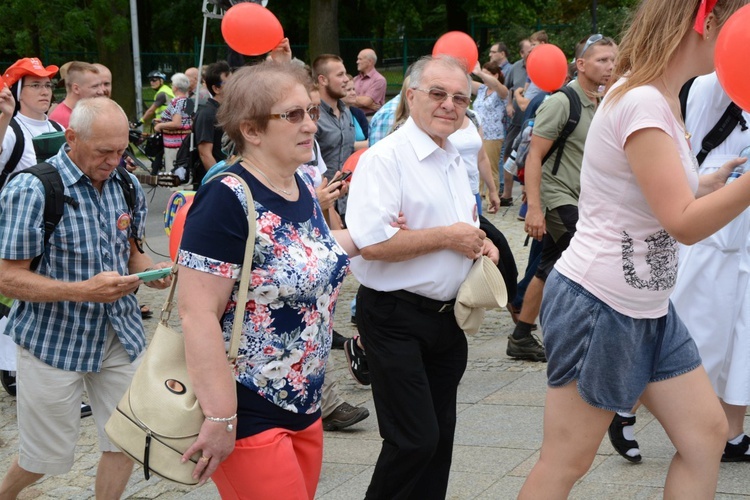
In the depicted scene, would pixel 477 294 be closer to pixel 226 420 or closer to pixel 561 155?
pixel 226 420

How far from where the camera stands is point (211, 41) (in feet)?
127

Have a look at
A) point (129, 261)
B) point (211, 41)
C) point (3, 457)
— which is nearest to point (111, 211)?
point (129, 261)

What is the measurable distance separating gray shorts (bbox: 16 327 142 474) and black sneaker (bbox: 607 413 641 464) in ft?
7.37

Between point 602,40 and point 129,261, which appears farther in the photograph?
point 602,40

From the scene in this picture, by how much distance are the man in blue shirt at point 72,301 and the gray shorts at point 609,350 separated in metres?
1.65

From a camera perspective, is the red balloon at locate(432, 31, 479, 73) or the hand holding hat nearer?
the hand holding hat

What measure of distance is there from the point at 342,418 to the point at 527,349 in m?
1.84

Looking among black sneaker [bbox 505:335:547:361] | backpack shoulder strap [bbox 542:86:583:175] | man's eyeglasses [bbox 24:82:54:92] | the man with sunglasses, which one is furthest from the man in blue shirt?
black sneaker [bbox 505:335:547:361]

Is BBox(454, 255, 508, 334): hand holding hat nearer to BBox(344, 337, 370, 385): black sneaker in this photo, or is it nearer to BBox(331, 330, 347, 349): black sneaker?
BBox(344, 337, 370, 385): black sneaker

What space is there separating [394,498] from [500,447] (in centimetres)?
156

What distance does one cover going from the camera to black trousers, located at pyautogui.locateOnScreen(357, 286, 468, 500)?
12.1 feet

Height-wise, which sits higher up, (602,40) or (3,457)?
(602,40)

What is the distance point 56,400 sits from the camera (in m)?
4.12

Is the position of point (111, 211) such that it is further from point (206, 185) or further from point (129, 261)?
point (206, 185)
